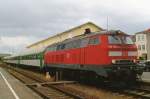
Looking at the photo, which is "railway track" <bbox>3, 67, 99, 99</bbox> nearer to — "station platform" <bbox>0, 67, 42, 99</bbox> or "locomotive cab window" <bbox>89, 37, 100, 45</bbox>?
"station platform" <bbox>0, 67, 42, 99</bbox>

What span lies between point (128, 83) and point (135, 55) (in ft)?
5.86

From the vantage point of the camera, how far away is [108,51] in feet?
63.6

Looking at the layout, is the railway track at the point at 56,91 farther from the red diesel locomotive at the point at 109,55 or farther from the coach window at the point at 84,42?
the coach window at the point at 84,42

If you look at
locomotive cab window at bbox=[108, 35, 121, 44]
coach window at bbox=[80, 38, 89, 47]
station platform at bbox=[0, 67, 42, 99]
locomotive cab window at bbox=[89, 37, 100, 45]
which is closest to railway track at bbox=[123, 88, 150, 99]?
locomotive cab window at bbox=[108, 35, 121, 44]

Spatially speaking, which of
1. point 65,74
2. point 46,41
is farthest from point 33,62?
point 46,41

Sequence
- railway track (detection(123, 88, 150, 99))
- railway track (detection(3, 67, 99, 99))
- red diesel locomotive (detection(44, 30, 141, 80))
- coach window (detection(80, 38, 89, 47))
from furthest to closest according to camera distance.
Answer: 1. coach window (detection(80, 38, 89, 47))
2. red diesel locomotive (detection(44, 30, 141, 80))
3. railway track (detection(3, 67, 99, 99))
4. railway track (detection(123, 88, 150, 99))

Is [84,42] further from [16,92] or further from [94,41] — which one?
[16,92]

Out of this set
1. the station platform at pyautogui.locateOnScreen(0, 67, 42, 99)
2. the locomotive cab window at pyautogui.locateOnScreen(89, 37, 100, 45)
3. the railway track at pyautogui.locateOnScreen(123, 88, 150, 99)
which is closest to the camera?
the railway track at pyautogui.locateOnScreen(123, 88, 150, 99)

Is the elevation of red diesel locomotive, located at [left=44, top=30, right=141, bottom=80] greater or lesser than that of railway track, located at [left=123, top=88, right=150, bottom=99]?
greater

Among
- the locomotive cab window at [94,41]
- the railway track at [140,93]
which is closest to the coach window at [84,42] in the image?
the locomotive cab window at [94,41]

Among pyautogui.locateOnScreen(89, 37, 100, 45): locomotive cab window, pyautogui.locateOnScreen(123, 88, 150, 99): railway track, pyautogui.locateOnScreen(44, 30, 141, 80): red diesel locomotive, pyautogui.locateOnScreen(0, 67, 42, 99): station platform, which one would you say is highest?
pyautogui.locateOnScreen(89, 37, 100, 45): locomotive cab window

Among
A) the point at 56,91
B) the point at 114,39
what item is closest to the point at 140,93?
the point at 114,39

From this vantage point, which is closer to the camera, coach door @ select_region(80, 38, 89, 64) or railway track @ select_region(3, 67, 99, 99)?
railway track @ select_region(3, 67, 99, 99)

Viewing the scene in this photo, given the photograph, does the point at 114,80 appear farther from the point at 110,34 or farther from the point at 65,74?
the point at 65,74
